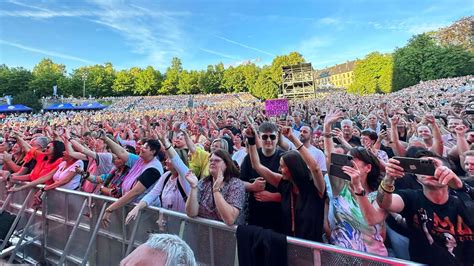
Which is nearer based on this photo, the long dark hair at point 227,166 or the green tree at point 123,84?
the long dark hair at point 227,166

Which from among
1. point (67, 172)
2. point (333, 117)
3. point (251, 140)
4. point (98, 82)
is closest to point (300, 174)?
point (251, 140)

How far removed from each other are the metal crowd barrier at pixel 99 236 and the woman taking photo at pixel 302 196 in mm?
249

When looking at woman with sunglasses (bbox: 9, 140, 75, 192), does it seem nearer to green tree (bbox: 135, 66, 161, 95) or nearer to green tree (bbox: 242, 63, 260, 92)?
green tree (bbox: 242, 63, 260, 92)

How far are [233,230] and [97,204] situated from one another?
85.5 inches

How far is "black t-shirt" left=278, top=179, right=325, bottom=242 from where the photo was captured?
2.55 metres

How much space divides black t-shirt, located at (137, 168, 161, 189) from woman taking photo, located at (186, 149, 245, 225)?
83cm

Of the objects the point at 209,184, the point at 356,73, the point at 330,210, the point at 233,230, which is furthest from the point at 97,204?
the point at 356,73

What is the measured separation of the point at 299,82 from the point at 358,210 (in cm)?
4255

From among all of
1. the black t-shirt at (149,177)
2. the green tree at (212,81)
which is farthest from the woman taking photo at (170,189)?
the green tree at (212,81)

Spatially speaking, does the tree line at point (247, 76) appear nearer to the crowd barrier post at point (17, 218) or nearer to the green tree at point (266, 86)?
the green tree at point (266, 86)

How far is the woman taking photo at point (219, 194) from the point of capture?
265 cm

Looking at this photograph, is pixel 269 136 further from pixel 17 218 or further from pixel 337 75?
pixel 337 75

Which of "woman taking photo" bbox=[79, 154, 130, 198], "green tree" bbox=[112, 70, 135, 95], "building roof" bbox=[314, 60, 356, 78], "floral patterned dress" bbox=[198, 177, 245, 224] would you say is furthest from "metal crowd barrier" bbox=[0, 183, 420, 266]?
"building roof" bbox=[314, 60, 356, 78]

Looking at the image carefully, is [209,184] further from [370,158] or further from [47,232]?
[47,232]
